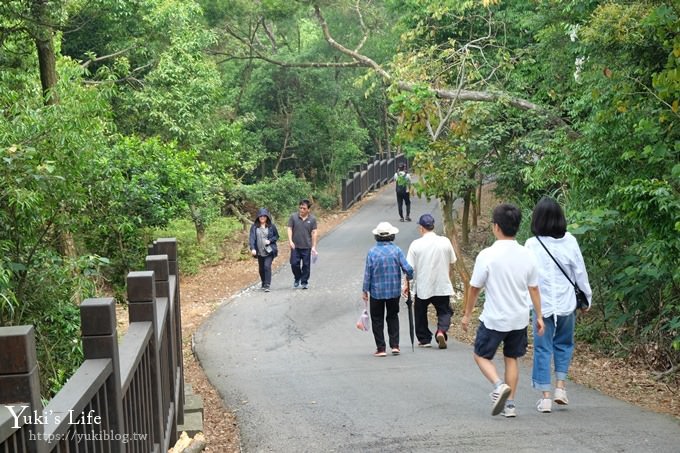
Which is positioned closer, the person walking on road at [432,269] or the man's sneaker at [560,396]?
the man's sneaker at [560,396]

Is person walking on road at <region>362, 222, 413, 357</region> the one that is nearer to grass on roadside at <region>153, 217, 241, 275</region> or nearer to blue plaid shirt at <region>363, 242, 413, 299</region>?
blue plaid shirt at <region>363, 242, 413, 299</region>

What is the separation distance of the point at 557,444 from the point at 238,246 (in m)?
18.6

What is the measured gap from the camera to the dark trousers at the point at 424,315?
403 inches

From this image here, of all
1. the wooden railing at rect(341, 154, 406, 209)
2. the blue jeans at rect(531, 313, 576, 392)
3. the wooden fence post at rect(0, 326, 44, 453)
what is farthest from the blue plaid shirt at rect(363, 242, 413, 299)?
the wooden railing at rect(341, 154, 406, 209)

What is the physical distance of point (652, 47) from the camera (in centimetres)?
929

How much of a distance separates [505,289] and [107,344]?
4.03 metres

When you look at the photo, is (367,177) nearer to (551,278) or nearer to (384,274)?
(384,274)

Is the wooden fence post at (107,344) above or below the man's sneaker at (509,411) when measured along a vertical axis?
above

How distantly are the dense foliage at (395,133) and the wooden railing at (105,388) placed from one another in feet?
6.21

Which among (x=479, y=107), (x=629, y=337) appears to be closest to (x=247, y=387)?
(x=629, y=337)

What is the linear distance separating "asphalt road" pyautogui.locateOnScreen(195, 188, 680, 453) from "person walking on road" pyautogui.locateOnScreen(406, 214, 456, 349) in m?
0.44

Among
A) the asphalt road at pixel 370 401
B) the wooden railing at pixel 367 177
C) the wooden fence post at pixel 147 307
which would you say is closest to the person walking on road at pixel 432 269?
the asphalt road at pixel 370 401

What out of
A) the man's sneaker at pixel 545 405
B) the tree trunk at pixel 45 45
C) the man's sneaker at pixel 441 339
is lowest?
the man's sneaker at pixel 441 339

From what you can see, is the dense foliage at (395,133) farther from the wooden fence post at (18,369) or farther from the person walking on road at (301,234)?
the wooden fence post at (18,369)
